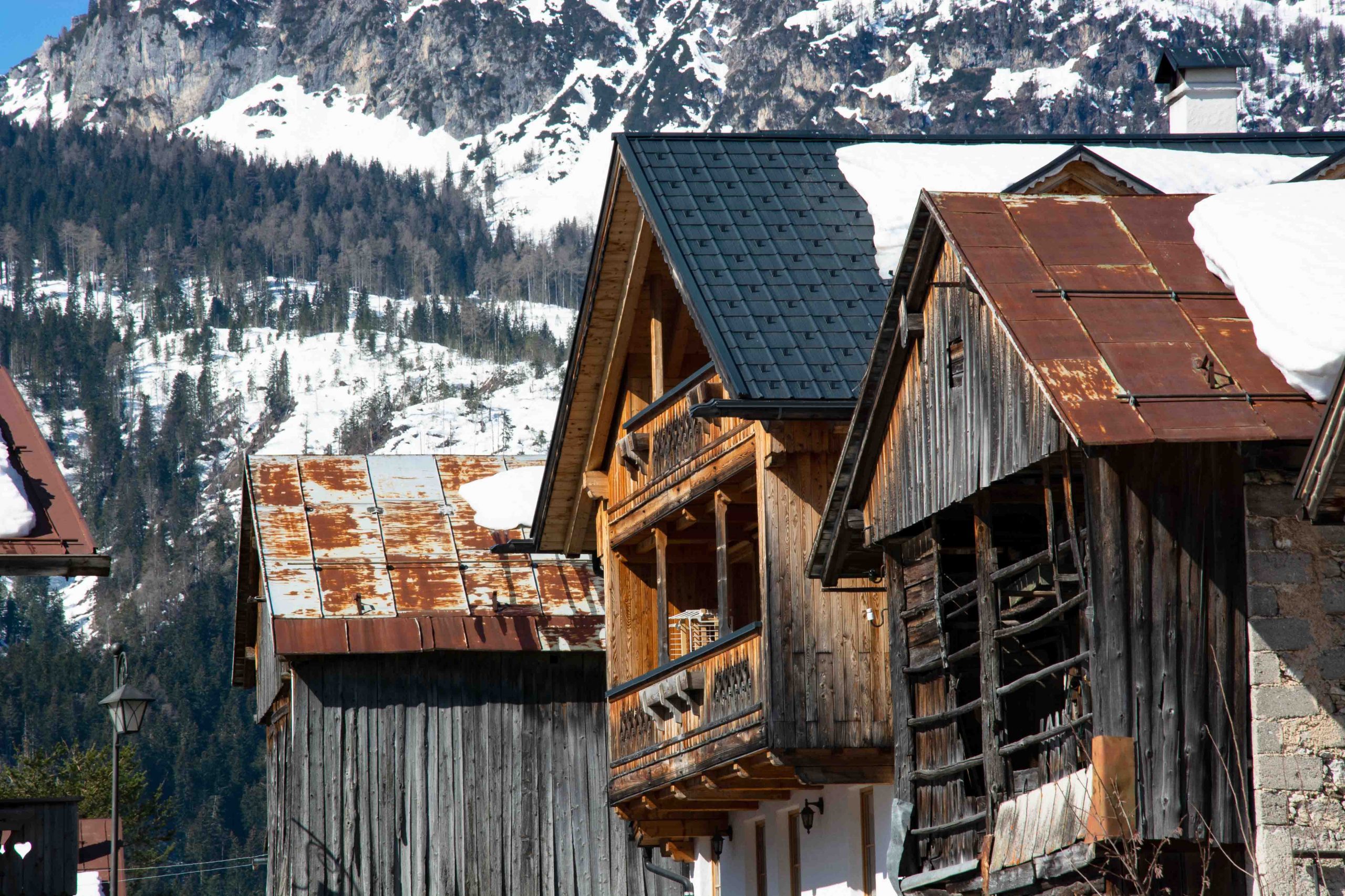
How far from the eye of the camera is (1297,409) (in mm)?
12305

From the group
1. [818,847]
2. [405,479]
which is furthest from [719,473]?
[405,479]

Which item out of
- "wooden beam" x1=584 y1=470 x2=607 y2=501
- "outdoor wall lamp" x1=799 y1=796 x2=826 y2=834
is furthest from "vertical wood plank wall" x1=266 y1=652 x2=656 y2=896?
"outdoor wall lamp" x1=799 y1=796 x2=826 y2=834

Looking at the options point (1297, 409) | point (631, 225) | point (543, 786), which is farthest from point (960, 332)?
point (543, 786)

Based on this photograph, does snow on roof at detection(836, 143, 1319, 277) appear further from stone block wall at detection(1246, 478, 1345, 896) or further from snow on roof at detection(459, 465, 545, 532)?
stone block wall at detection(1246, 478, 1345, 896)

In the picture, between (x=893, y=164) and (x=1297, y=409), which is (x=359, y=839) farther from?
(x=1297, y=409)

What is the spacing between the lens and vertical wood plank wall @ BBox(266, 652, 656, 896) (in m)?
25.8

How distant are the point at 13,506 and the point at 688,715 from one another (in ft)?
24.0

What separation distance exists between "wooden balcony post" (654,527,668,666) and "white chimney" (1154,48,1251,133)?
864 cm

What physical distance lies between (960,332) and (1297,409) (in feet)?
9.42

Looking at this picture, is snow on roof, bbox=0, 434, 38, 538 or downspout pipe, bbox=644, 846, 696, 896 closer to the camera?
snow on roof, bbox=0, 434, 38, 538

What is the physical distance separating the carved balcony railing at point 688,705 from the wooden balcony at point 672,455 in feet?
5.27

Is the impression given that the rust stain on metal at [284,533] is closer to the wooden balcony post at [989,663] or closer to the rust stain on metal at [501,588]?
the rust stain on metal at [501,588]

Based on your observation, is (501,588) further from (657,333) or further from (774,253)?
(774,253)

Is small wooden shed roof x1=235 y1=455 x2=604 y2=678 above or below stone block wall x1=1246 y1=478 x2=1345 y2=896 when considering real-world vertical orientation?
above
